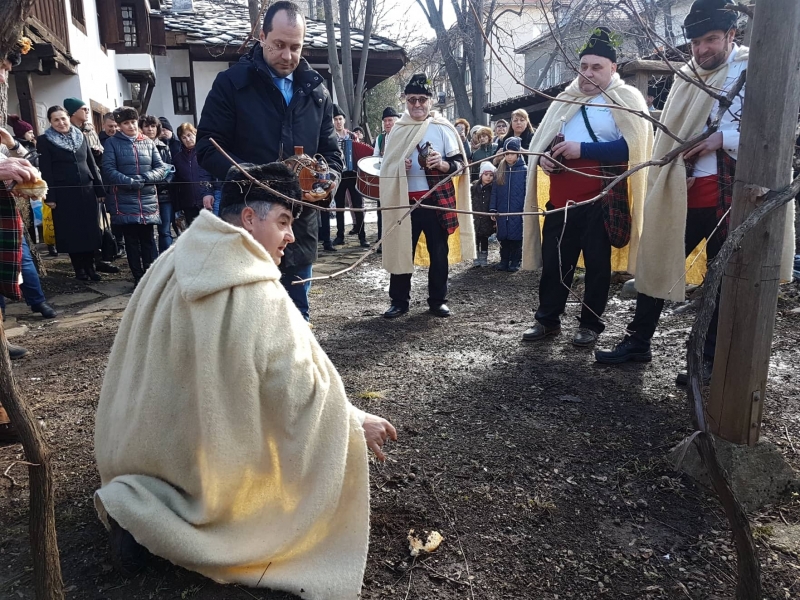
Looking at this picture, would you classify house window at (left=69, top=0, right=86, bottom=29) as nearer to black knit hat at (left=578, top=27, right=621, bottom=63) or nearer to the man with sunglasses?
the man with sunglasses

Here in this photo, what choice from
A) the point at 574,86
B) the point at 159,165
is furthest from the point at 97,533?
the point at 159,165

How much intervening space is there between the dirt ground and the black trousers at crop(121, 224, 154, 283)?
188 cm

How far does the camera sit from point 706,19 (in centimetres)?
332

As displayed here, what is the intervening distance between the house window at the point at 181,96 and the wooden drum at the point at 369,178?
14.9 meters

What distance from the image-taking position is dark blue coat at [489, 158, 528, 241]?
7.27m

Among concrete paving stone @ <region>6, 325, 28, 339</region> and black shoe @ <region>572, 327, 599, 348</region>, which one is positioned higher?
black shoe @ <region>572, 327, 599, 348</region>

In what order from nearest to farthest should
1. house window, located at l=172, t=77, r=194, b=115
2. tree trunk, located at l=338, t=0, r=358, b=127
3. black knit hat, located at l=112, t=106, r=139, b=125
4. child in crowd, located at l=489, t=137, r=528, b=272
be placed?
black knit hat, located at l=112, t=106, r=139, b=125 < child in crowd, located at l=489, t=137, r=528, b=272 < tree trunk, located at l=338, t=0, r=358, b=127 < house window, located at l=172, t=77, r=194, b=115

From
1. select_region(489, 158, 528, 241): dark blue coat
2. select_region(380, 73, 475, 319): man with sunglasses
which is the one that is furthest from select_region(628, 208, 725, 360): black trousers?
select_region(489, 158, 528, 241): dark blue coat

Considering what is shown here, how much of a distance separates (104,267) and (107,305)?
185 centimetres

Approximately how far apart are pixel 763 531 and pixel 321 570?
161 cm

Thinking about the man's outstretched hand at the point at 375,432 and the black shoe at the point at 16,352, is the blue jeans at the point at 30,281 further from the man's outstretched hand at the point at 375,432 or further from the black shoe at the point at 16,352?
the man's outstretched hand at the point at 375,432

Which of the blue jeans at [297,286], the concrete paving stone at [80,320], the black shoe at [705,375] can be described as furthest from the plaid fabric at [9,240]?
A: the black shoe at [705,375]

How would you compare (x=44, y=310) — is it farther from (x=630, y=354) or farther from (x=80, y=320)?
(x=630, y=354)

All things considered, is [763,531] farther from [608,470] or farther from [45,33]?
[45,33]
